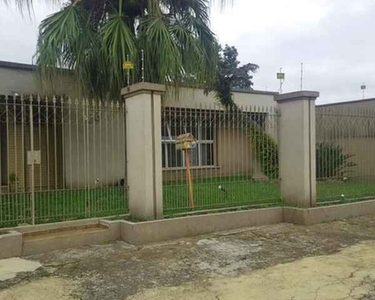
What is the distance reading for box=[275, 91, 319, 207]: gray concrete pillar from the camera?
28.3ft

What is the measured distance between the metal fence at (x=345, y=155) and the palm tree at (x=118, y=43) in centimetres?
331

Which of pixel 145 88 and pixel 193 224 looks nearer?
pixel 145 88

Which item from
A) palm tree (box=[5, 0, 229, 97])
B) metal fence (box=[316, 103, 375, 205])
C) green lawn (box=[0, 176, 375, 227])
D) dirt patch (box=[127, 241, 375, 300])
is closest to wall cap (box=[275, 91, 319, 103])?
metal fence (box=[316, 103, 375, 205])

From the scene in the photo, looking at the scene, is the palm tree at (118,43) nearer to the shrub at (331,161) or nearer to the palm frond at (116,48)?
the palm frond at (116,48)

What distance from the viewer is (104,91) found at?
32.9ft

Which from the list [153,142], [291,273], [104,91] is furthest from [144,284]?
[104,91]

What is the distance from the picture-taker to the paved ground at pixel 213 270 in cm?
463

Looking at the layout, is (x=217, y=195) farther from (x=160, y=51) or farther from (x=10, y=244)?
(x=10, y=244)

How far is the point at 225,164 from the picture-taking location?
30.0ft

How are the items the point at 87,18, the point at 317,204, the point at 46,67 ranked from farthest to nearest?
the point at 87,18, the point at 46,67, the point at 317,204

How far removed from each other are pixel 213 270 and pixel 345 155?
6.70 m

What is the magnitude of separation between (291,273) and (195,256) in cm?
144

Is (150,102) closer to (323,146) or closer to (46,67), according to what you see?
(46,67)

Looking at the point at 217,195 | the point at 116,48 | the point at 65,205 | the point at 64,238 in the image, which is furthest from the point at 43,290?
the point at 116,48
